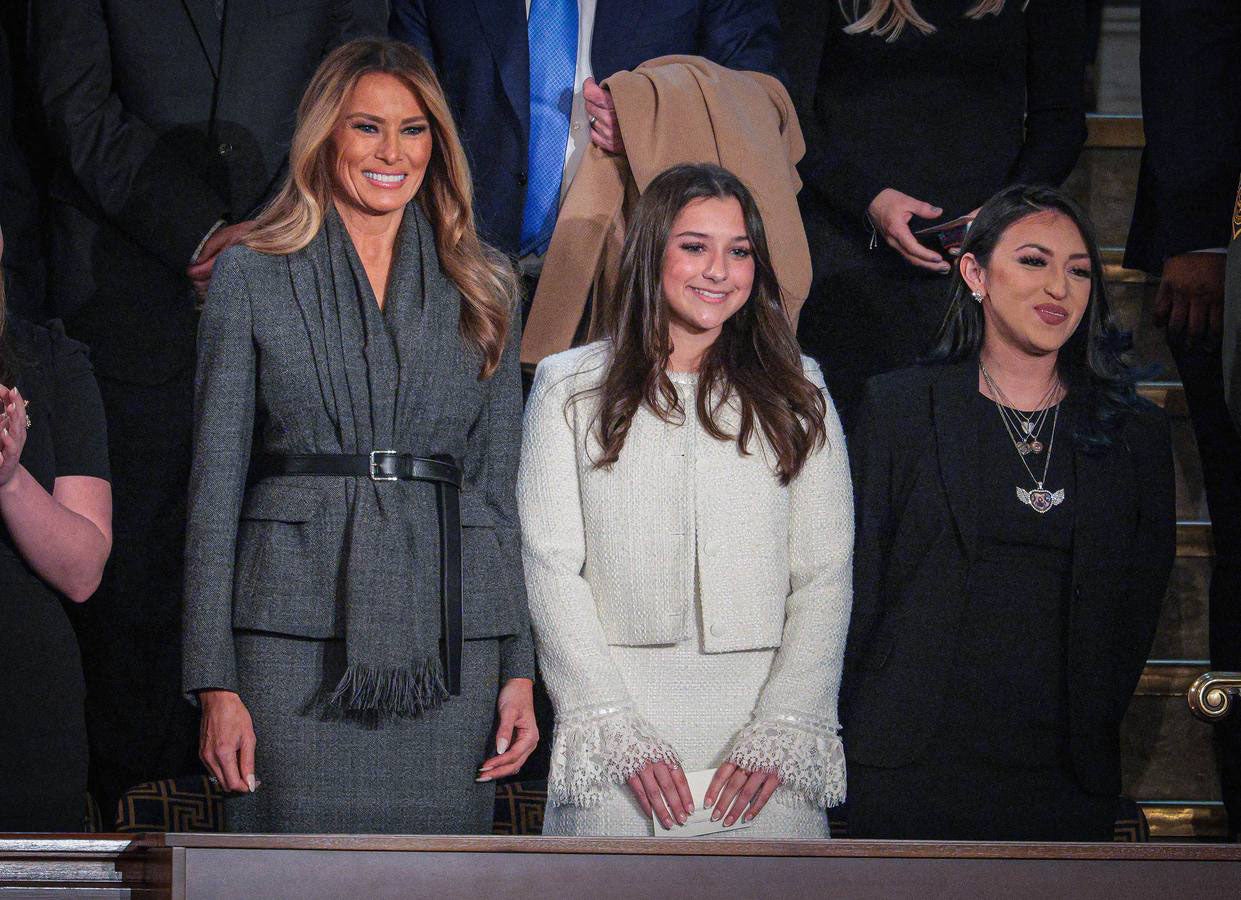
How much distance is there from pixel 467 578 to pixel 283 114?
947 mm

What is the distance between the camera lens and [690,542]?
2.57 metres

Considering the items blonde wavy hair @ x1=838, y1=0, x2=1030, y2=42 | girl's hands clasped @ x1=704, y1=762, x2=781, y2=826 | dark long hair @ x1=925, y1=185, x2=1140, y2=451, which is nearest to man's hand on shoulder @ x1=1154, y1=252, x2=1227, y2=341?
dark long hair @ x1=925, y1=185, x2=1140, y2=451

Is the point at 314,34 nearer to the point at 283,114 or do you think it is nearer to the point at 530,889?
the point at 283,114

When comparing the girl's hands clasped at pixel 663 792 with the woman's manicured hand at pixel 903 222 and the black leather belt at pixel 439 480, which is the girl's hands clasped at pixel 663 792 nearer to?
the black leather belt at pixel 439 480

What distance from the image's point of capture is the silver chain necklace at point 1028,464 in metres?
2.73

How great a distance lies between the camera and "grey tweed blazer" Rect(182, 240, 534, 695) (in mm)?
2326

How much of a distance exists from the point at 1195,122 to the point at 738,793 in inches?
57.5

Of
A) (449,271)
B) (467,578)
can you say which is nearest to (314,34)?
(449,271)

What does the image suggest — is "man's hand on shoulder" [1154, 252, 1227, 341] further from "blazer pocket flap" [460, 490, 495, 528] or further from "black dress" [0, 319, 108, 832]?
"black dress" [0, 319, 108, 832]

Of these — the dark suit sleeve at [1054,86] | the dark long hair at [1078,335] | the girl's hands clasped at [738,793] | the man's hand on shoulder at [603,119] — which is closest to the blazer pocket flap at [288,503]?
the girl's hands clasped at [738,793]

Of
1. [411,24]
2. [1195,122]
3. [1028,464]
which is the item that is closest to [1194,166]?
[1195,122]

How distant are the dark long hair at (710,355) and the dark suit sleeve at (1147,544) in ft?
1.91

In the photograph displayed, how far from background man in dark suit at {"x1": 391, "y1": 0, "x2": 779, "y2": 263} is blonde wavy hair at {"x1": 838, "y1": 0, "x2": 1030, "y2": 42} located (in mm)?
163

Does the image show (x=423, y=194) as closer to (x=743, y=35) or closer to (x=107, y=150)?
(x=107, y=150)
